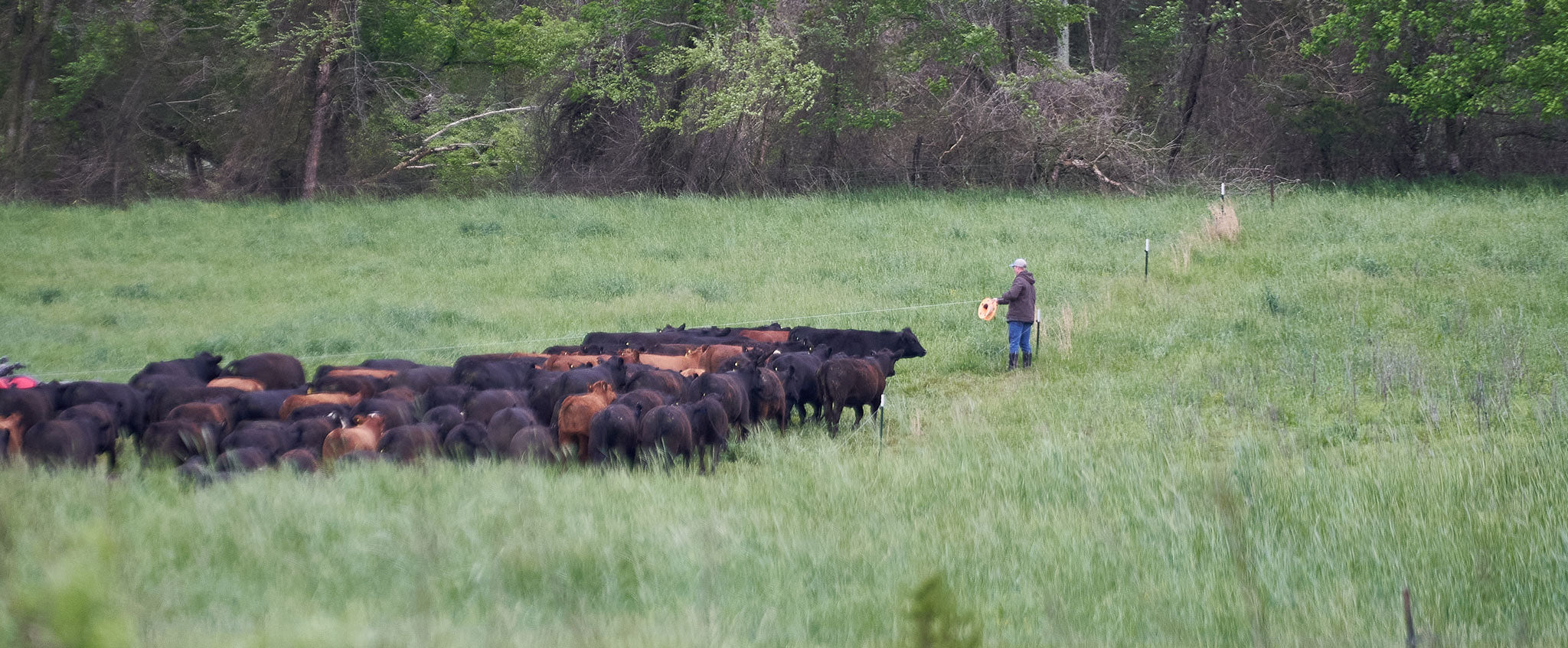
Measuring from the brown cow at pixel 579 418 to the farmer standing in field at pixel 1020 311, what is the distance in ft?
20.7

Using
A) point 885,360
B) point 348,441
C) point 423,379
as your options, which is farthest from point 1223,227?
point 348,441

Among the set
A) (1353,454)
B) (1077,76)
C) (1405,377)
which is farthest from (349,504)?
(1077,76)

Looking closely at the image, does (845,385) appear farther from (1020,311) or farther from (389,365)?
(389,365)

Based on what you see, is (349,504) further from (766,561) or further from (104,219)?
(104,219)

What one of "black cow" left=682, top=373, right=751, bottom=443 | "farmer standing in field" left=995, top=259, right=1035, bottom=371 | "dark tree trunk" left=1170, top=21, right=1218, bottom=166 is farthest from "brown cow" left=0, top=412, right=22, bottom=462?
"dark tree trunk" left=1170, top=21, right=1218, bottom=166

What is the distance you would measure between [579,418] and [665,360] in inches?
130

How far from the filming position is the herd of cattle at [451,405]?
29.8 ft

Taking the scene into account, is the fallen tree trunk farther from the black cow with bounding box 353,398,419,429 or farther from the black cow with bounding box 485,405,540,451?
the black cow with bounding box 485,405,540,451

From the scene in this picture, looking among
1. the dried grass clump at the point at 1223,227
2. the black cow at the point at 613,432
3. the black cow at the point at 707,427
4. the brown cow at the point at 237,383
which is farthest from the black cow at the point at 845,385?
the dried grass clump at the point at 1223,227

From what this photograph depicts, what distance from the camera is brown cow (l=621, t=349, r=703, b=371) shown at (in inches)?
508

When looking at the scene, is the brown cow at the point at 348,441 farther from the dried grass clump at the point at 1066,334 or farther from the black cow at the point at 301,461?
the dried grass clump at the point at 1066,334

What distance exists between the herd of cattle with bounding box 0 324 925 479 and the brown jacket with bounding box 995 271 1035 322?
171 cm

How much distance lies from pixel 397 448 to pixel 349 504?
7.74 ft

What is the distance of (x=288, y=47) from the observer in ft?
117
